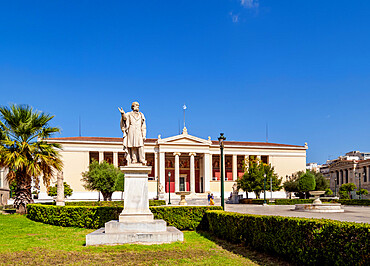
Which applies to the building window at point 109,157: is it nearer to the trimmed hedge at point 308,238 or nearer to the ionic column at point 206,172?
the ionic column at point 206,172

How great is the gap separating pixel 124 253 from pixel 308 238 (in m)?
4.62

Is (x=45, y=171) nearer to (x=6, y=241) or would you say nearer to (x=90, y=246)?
(x=6, y=241)

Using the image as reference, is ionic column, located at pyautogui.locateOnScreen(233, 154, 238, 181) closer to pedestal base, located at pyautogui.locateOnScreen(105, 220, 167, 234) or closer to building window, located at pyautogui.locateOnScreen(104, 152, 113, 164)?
building window, located at pyautogui.locateOnScreen(104, 152, 113, 164)

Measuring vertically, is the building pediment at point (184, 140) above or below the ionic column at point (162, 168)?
above

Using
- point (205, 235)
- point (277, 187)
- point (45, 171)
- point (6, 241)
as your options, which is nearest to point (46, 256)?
point (6, 241)

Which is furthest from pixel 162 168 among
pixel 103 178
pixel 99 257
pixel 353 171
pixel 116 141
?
pixel 353 171

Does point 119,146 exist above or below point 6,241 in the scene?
above

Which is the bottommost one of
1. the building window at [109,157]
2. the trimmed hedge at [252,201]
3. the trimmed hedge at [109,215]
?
the trimmed hedge at [252,201]

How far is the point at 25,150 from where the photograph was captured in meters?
20.1

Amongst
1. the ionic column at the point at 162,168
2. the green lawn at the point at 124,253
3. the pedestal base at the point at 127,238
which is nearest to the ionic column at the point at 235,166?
the ionic column at the point at 162,168

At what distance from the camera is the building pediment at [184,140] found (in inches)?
2469

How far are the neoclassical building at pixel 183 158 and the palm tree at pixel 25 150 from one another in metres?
34.2

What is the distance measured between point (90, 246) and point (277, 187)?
46058mm

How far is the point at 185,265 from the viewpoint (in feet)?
25.9
